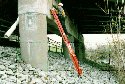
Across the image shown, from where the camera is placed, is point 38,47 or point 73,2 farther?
point 73,2

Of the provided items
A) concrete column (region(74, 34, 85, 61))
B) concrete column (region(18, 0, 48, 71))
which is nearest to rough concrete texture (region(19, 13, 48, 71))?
concrete column (region(18, 0, 48, 71))

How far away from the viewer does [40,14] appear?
13.3m

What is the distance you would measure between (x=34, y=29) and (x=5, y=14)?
34.4ft

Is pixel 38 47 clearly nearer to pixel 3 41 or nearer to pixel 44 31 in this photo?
pixel 44 31

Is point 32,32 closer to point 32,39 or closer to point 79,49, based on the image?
point 32,39

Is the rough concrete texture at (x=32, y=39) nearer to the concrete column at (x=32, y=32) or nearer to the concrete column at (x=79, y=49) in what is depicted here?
the concrete column at (x=32, y=32)

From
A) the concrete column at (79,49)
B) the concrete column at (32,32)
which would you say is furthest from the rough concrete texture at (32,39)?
the concrete column at (79,49)

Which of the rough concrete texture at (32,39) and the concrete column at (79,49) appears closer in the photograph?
the rough concrete texture at (32,39)

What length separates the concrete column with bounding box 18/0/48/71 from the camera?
13094 mm

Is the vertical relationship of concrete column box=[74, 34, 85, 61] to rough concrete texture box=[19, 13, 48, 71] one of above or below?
below

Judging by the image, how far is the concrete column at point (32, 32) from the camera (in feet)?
43.0

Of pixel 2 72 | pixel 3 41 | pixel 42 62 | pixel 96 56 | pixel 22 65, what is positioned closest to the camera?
pixel 2 72

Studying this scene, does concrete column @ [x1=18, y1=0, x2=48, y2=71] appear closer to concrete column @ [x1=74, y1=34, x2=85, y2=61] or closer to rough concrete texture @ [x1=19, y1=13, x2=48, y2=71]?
rough concrete texture @ [x1=19, y1=13, x2=48, y2=71]

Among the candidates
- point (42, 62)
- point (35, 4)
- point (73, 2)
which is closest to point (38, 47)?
point (42, 62)
